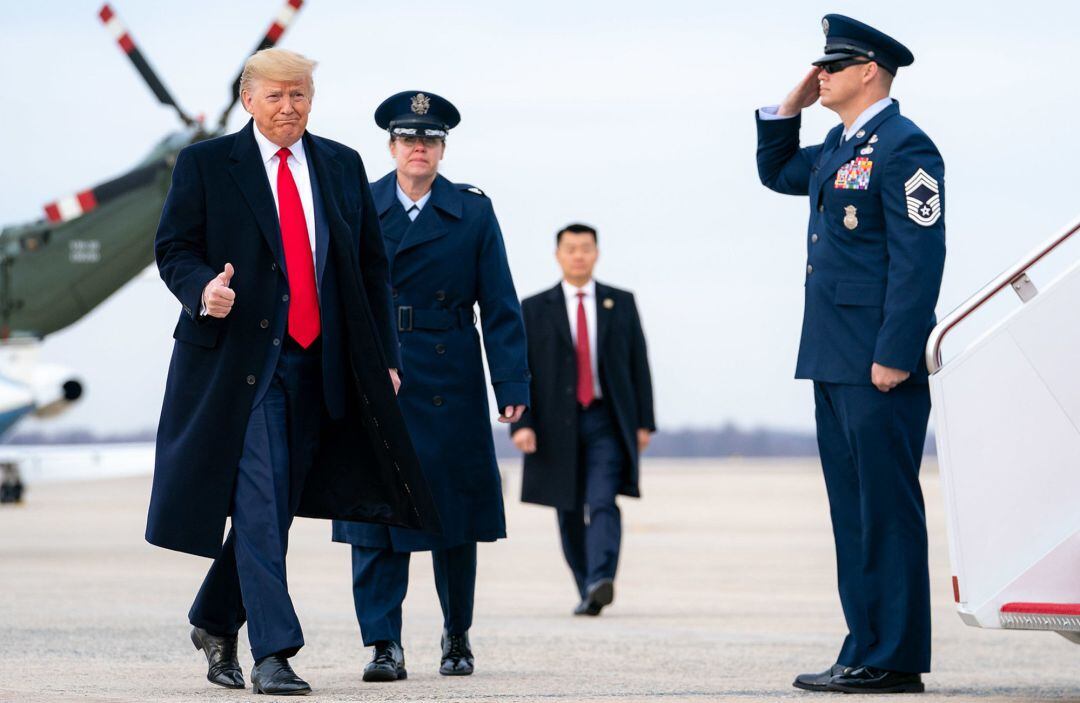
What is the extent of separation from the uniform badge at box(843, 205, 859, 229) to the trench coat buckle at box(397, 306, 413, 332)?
180 centimetres

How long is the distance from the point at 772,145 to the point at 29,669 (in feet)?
10.6

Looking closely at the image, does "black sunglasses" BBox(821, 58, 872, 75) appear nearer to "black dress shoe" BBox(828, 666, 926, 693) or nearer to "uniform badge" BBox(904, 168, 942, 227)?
"uniform badge" BBox(904, 168, 942, 227)

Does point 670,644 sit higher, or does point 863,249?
point 863,249

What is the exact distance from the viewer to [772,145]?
263 inches

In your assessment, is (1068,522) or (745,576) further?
(745,576)

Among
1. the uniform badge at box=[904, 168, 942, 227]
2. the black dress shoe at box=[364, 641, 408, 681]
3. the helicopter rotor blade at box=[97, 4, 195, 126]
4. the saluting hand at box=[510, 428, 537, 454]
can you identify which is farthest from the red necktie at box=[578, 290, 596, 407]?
the helicopter rotor blade at box=[97, 4, 195, 126]

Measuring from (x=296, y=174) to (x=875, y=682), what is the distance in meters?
2.45

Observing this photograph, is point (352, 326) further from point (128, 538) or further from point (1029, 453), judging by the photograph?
point (128, 538)

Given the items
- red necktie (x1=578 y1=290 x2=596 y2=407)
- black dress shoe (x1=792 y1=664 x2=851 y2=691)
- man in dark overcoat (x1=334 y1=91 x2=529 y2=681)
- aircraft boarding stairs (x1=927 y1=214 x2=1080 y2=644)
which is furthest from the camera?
red necktie (x1=578 y1=290 x2=596 y2=407)

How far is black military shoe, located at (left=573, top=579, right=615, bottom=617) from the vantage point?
10367mm

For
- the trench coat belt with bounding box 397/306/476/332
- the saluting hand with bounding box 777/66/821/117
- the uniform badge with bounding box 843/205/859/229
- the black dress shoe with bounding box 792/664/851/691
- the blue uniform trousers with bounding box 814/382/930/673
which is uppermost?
the saluting hand with bounding box 777/66/821/117

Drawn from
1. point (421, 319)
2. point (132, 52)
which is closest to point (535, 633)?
point (421, 319)

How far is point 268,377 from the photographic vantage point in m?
5.89

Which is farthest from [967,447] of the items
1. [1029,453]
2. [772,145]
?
[772,145]
